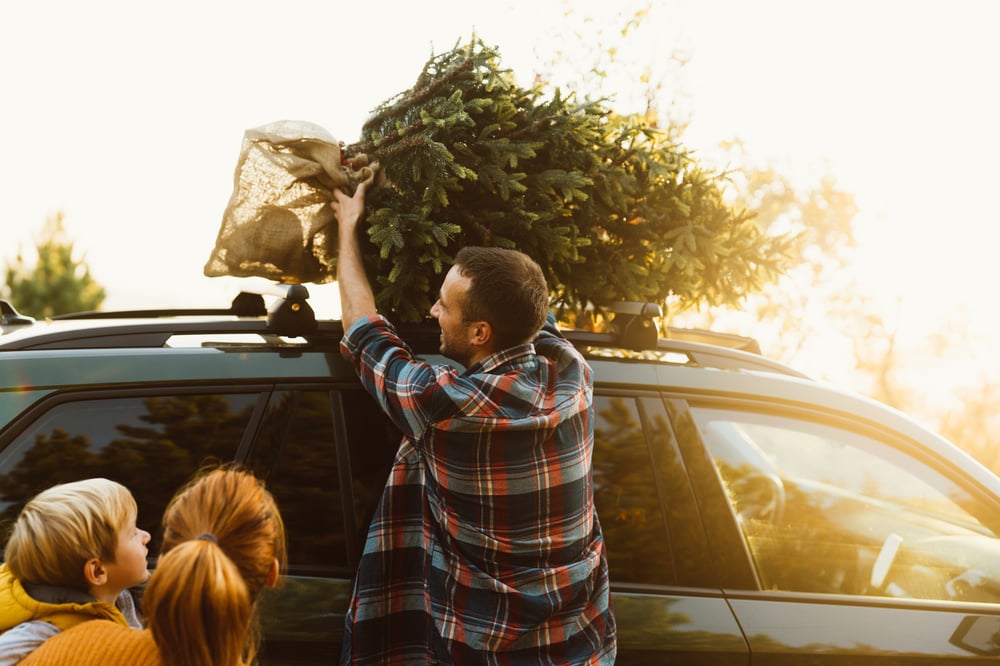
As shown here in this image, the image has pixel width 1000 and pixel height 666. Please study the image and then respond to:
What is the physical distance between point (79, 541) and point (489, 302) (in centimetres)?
99

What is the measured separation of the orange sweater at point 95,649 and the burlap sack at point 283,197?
1143mm

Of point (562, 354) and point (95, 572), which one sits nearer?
point (95, 572)

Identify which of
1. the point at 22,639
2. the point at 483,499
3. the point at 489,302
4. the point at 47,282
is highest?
the point at 489,302

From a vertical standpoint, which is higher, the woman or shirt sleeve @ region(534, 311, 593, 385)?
shirt sleeve @ region(534, 311, 593, 385)

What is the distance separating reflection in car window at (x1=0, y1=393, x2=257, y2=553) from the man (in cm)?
38

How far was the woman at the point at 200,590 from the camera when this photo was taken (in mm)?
1293

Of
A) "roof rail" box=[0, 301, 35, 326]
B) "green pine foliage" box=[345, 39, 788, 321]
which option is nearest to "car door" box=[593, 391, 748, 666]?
"green pine foliage" box=[345, 39, 788, 321]

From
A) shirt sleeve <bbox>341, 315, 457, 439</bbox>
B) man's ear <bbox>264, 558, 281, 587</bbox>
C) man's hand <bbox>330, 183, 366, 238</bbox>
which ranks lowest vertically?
man's ear <bbox>264, 558, 281, 587</bbox>

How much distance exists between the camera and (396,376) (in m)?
1.88

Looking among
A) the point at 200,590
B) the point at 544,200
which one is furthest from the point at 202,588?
the point at 544,200

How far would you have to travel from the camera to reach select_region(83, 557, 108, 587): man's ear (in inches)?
59.0

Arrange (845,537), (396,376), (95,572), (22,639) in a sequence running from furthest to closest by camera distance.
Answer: (845,537), (396,376), (95,572), (22,639)

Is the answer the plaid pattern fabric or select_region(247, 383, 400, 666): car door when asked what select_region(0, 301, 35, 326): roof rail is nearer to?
select_region(247, 383, 400, 666): car door

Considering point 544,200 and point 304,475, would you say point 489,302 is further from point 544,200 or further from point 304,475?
point 304,475
